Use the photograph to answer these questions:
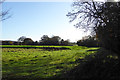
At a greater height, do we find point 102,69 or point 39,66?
point 102,69

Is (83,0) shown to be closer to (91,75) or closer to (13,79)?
(91,75)

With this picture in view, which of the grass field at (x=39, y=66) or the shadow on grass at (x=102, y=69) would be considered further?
the grass field at (x=39, y=66)

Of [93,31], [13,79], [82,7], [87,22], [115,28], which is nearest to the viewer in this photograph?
[115,28]

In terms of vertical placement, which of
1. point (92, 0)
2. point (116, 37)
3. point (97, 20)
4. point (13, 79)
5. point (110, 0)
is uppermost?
point (92, 0)

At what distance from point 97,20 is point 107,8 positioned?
1873 millimetres

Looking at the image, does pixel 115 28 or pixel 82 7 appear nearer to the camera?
pixel 115 28

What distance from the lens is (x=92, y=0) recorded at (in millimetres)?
11781

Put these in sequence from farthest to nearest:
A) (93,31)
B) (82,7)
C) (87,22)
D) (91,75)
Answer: (82,7) < (87,22) < (93,31) < (91,75)

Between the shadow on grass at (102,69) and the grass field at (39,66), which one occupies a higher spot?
the shadow on grass at (102,69)

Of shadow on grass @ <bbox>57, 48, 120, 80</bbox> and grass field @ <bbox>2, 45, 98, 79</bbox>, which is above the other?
shadow on grass @ <bbox>57, 48, 120, 80</bbox>

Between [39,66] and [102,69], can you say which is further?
[39,66]

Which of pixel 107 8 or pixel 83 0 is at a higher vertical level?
pixel 83 0

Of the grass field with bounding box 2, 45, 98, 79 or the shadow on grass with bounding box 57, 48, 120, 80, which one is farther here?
the grass field with bounding box 2, 45, 98, 79

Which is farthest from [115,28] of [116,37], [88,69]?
[88,69]
